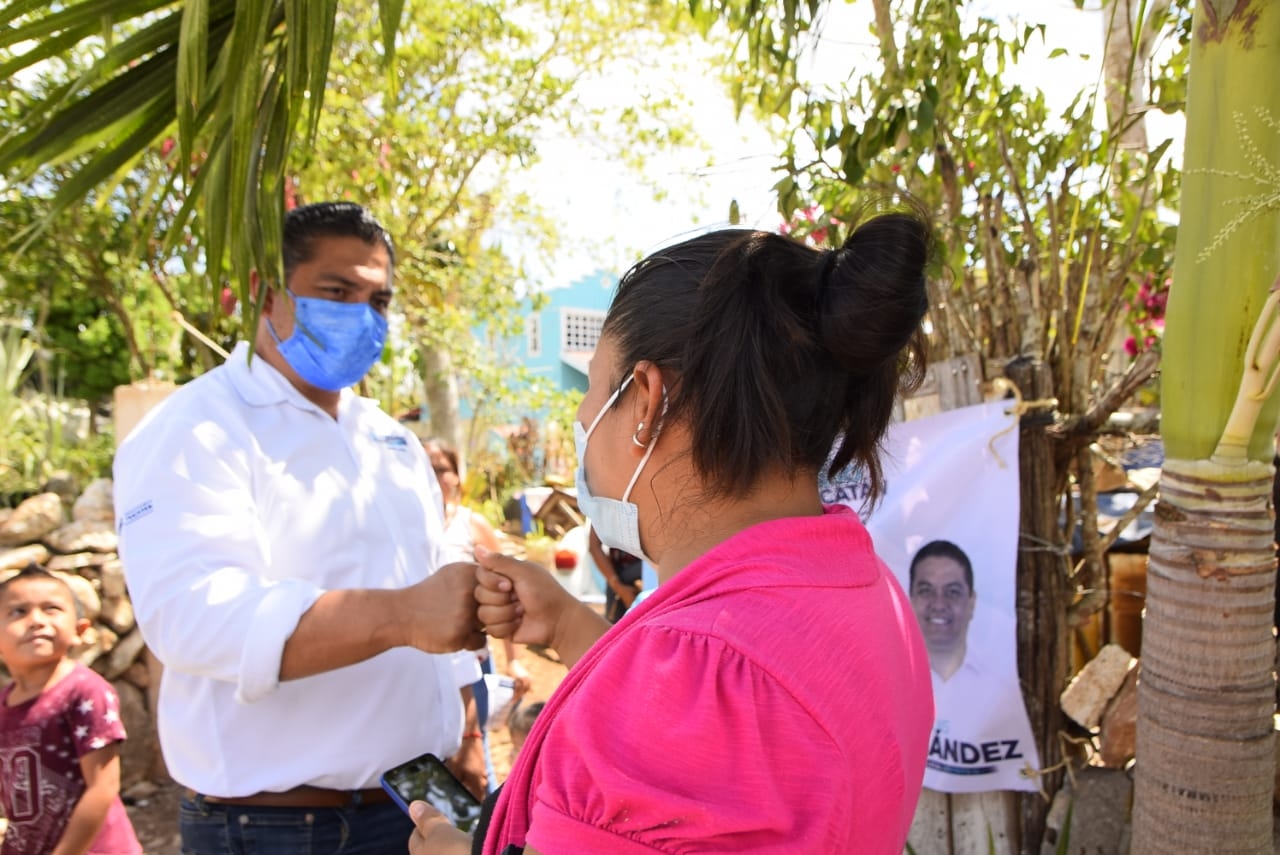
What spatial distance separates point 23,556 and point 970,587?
16.2ft

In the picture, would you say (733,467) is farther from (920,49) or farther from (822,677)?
(920,49)

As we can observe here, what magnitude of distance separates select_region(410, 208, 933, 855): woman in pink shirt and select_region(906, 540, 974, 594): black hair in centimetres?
145

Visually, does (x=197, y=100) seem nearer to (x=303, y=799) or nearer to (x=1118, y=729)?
(x=303, y=799)

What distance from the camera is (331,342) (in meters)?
2.24

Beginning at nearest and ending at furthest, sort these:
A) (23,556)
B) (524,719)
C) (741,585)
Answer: (741,585) → (524,719) → (23,556)

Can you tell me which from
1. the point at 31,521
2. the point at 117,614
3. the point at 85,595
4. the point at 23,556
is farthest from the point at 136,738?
the point at 31,521

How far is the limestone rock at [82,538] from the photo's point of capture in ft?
17.7

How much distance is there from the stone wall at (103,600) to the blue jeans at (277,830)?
3.86 metres

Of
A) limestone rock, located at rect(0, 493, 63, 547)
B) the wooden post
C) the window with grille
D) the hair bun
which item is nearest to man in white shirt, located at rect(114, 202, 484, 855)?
the hair bun

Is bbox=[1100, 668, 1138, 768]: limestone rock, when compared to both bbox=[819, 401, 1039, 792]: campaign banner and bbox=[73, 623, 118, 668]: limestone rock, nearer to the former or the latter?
bbox=[819, 401, 1039, 792]: campaign banner

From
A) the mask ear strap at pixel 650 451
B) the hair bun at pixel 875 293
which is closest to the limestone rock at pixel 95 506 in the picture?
the mask ear strap at pixel 650 451

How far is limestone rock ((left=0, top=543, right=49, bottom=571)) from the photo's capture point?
5.09 metres

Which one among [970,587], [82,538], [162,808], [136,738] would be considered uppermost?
[970,587]

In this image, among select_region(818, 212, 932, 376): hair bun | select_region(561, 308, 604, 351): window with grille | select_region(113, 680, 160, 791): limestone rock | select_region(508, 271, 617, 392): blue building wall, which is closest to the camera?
select_region(818, 212, 932, 376): hair bun
